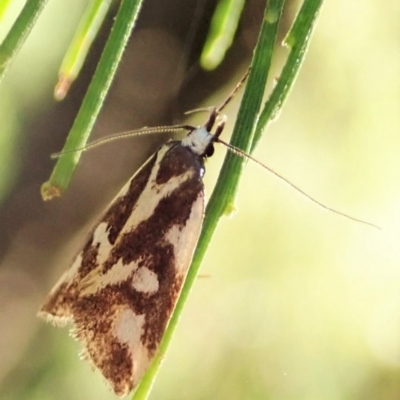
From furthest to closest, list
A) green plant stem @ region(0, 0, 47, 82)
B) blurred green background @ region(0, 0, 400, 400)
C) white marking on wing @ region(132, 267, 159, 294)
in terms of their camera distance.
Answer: blurred green background @ region(0, 0, 400, 400) < white marking on wing @ region(132, 267, 159, 294) < green plant stem @ region(0, 0, 47, 82)

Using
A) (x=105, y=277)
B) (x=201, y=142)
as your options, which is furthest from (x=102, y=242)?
(x=201, y=142)

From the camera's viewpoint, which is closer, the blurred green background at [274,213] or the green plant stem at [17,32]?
the green plant stem at [17,32]

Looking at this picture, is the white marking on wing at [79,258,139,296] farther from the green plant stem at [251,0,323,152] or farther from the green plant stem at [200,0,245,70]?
the green plant stem at [200,0,245,70]

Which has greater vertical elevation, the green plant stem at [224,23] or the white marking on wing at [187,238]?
the green plant stem at [224,23]

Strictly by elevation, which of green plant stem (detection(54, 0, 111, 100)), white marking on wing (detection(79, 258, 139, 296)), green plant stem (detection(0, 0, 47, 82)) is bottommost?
white marking on wing (detection(79, 258, 139, 296))

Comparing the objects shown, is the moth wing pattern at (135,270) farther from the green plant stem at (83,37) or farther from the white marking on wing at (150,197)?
the green plant stem at (83,37)

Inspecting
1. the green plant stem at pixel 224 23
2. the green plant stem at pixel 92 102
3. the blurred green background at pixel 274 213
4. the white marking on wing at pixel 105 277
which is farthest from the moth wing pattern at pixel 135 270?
the blurred green background at pixel 274 213

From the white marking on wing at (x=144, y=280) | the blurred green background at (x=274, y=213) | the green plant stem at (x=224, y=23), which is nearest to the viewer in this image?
the white marking on wing at (x=144, y=280)

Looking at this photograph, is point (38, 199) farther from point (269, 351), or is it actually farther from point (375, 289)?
point (375, 289)

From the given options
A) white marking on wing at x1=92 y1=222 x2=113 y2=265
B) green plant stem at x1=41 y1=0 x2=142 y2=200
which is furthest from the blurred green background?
green plant stem at x1=41 y1=0 x2=142 y2=200
